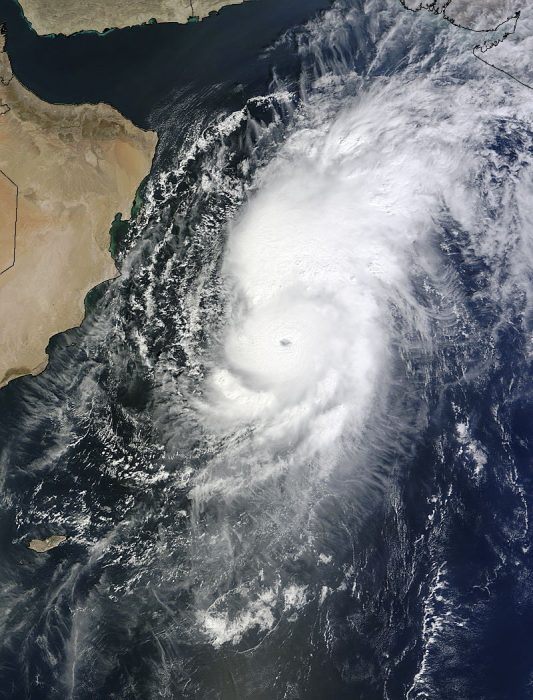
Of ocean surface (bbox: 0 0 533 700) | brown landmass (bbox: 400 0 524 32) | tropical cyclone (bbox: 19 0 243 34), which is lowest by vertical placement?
ocean surface (bbox: 0 0 533 700)

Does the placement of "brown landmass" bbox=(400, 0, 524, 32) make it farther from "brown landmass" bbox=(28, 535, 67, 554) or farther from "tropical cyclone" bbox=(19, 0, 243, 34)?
"brown landmass" bbox=(28, 535, 67, 554)

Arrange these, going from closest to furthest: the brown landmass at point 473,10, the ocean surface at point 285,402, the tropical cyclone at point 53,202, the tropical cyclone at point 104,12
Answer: the ocean surface at point 285,402
the tropical cyclone at point 53,202
the tropical cyclone at point 104,12
the brown landmass at point 473,10

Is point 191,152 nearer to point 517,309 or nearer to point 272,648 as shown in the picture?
point 517,309

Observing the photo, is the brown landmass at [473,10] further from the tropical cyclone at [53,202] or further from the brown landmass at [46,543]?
the brown landmass at [46,543]

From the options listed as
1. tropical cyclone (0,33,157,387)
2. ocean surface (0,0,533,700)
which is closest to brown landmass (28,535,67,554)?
ocean surface (0,0,533,700)

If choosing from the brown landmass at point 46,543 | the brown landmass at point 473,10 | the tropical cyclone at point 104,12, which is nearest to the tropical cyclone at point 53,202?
the tropical cyclone at point 104,12
